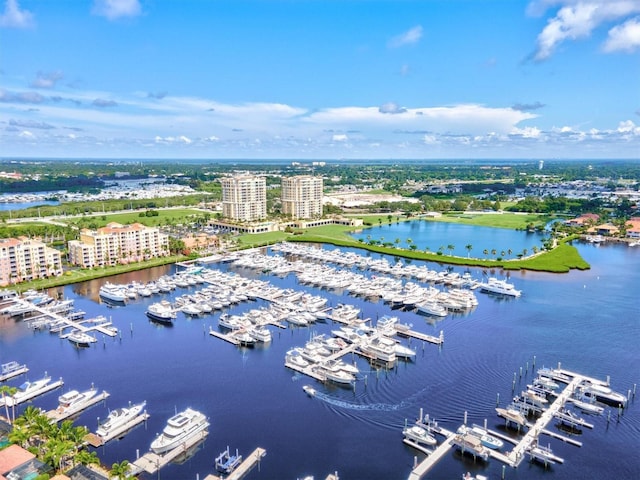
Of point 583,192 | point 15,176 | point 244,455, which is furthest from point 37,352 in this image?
point 15,176

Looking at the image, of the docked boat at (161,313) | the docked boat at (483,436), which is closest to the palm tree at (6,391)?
the docked boat at (161,313)

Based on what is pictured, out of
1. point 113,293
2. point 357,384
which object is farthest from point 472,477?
point 113,293

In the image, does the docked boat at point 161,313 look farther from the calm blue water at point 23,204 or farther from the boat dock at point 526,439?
the calm blue water at point 23,204

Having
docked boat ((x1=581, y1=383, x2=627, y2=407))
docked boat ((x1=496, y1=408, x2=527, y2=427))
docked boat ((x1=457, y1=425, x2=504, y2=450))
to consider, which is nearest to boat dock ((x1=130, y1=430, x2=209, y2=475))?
docked boat ((x1=457, y1=425, x2=504, y2=450))

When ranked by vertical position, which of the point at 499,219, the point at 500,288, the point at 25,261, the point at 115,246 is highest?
the point at 115,246

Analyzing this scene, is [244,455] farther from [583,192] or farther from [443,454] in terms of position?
[583,192]

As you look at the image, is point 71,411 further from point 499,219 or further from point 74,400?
point 499,219
